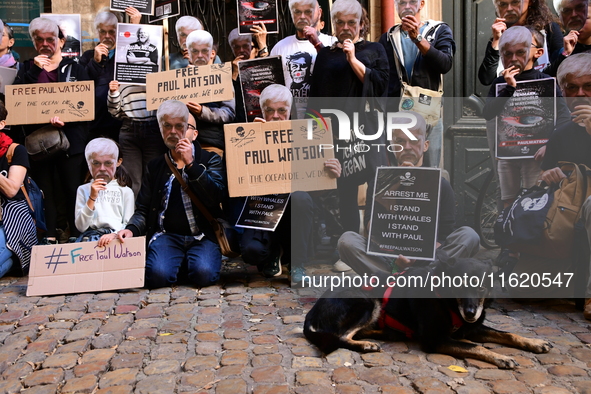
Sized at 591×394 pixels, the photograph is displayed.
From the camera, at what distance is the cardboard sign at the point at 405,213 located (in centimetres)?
403

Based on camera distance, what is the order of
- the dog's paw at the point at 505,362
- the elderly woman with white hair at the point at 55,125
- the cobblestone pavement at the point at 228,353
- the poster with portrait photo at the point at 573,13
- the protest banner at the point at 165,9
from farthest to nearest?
the protest banner at the point at 165,9 → the elderly woman with white hair at the point at 55,125 → the poster with portrait photo at the point at 573,13 → the dog's paw at the point at 505,362 → the cobblestone pavement at the point at 228,353

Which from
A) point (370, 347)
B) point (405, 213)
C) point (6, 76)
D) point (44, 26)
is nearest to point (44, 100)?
point (6, 76)

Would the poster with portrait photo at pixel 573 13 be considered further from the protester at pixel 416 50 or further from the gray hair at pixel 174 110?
Answer: the gray hair at pixel 174 110

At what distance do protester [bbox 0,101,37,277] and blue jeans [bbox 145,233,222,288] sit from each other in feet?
4.07

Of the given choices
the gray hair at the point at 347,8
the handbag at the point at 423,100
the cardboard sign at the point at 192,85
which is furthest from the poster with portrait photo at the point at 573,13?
the cardboard sign at the point at 192,85

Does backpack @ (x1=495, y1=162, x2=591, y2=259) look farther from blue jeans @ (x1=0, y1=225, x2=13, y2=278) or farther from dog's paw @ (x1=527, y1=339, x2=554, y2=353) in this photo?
blue jeans @ (x1=0, y1=225, x2=13, y2=278)

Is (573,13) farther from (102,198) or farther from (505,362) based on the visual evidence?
(102,198)

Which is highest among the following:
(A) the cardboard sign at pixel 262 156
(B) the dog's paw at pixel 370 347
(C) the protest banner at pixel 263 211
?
(A) the cardboard sign at pixel 262 156

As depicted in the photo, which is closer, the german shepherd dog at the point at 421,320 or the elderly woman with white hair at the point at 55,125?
the german shepherd dog at the point at 421,320

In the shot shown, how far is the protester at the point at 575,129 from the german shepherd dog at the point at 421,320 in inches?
45.0

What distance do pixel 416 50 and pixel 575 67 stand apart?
1.56 m

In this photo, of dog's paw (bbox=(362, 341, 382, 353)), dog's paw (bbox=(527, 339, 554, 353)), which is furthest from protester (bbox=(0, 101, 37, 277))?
dog's paw (bbox=(527, 339, 554, 353))

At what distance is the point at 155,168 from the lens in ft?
18.5

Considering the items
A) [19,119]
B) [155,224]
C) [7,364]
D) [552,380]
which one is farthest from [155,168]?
[552,380]
